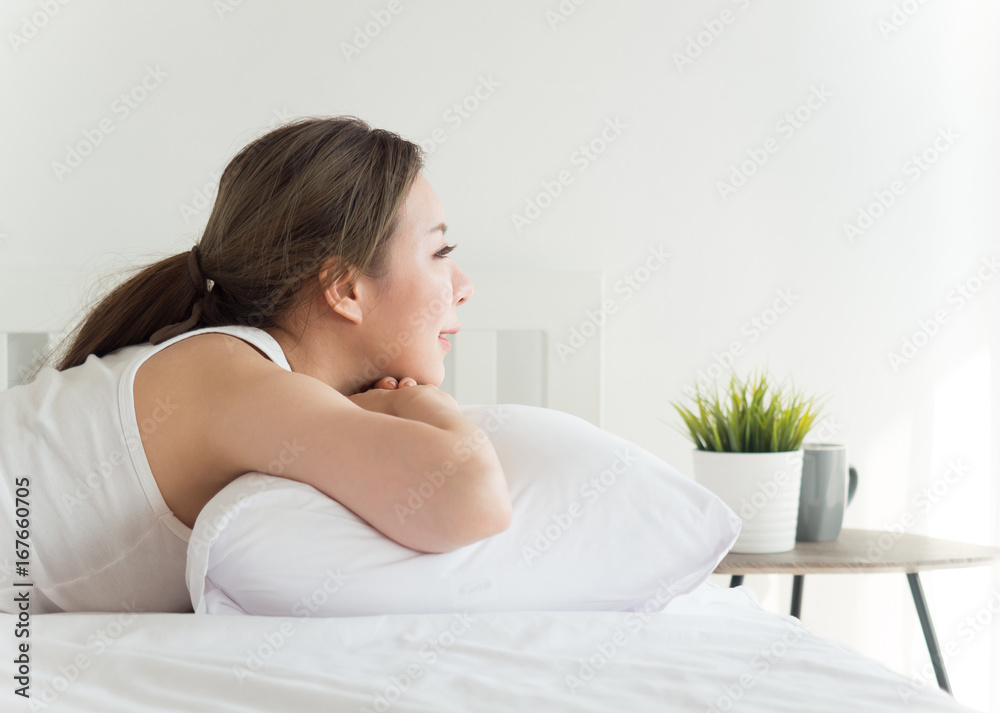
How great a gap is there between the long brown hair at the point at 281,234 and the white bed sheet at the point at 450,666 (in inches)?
14.8

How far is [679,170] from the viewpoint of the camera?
1.70m

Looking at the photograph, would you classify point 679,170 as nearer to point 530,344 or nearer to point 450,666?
point 530,344

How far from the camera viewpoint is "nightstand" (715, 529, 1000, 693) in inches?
52.7

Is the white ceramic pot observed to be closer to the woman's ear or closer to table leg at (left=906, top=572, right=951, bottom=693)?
table leg at (left=906, top=572, right=951, bottom=693)

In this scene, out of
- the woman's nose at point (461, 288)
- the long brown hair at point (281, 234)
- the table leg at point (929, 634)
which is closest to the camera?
the long brown hair at point (281, 234)

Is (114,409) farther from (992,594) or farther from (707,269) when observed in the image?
(992,594)

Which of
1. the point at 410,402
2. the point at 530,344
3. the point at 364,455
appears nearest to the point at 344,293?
the point at 410,402

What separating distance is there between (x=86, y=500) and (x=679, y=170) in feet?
4.15

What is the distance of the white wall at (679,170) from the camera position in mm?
1478

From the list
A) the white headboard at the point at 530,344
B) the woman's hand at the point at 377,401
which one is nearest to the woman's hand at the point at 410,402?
the woman's hand at the point at 377,401

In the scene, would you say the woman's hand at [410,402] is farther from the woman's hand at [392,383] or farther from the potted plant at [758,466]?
the potted plant at [758,466]

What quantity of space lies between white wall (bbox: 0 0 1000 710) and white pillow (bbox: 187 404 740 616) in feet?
2.73

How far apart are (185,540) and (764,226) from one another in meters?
1.32

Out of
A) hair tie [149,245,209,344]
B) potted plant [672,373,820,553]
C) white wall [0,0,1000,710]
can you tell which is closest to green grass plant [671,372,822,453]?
potted plant [672,373,820,553]
